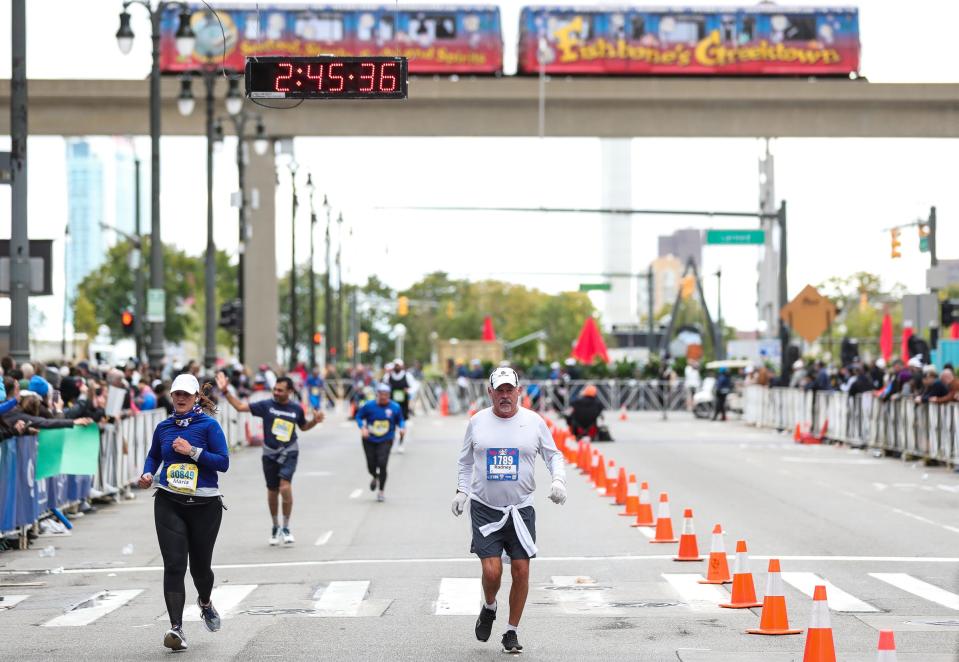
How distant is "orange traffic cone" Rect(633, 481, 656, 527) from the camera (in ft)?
62.2

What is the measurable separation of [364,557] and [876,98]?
34.2m

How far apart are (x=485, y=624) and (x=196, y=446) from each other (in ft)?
7.49

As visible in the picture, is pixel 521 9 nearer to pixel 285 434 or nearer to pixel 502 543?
pixel 285 434

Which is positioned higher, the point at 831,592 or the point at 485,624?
the point at 485,624

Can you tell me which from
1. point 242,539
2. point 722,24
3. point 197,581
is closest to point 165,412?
point 242,539

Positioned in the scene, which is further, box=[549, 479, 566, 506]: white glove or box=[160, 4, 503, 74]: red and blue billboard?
box=[160, 4, 503, 74]: red and blue billboard

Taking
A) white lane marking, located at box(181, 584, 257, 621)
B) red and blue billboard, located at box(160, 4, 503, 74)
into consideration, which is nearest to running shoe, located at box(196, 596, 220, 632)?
white lane marking, located at box(181, 584, 257, 621)

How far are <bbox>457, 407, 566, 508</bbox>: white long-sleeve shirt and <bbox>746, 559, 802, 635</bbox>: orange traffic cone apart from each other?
1.61 meters

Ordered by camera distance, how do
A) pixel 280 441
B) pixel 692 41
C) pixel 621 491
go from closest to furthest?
1. pixel 280 441
2. pixel 621 491
3. pixel 692 41

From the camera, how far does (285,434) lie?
17719 mm

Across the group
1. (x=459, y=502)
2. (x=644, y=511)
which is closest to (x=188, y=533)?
(x=459, y=502)

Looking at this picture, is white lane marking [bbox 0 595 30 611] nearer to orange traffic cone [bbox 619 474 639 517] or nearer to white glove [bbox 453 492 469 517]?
white glove [bbox 453 492 469 517]

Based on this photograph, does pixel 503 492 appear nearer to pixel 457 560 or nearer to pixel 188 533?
pixel 188 533

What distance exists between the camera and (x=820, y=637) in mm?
9211
